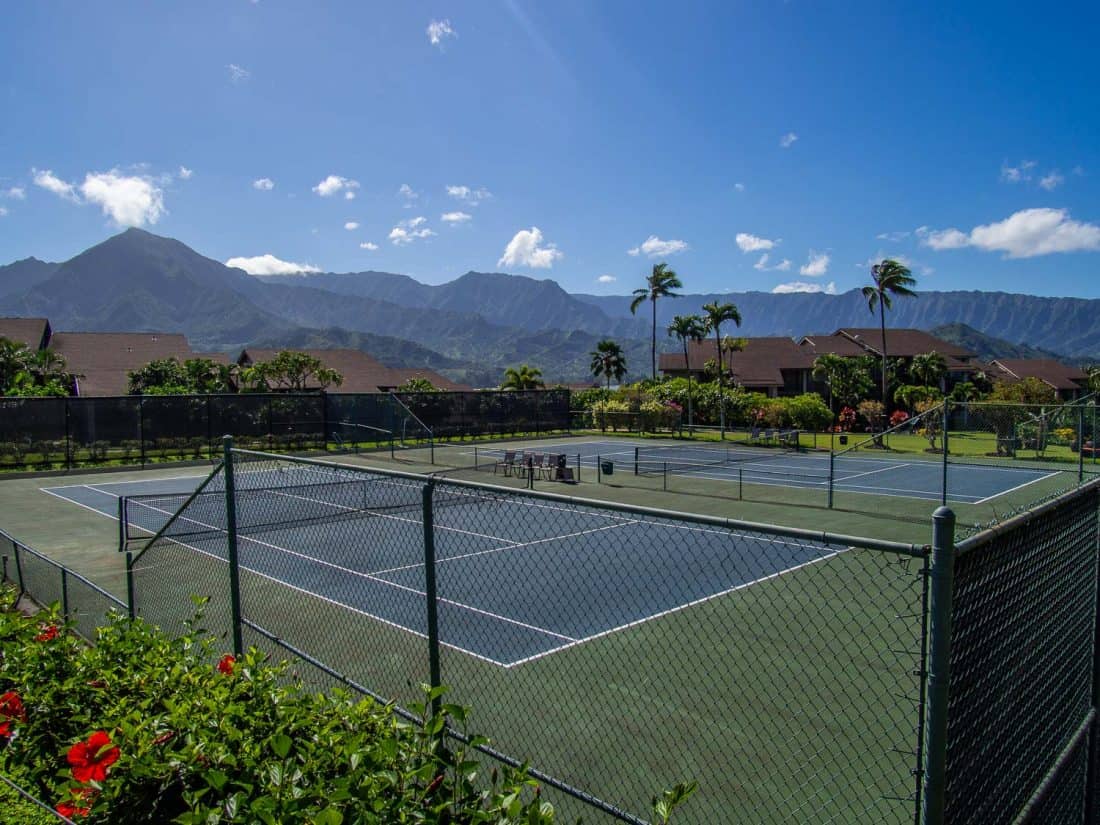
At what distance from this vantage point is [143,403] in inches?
1252

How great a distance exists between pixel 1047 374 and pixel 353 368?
269 ft

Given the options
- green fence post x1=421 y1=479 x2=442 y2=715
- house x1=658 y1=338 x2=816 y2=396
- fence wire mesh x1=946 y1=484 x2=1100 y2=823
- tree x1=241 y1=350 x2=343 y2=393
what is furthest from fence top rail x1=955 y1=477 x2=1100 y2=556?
house x1=658 y1=338 x2=816 y2=396

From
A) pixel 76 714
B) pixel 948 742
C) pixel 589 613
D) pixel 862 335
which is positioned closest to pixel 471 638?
pixel 589 613

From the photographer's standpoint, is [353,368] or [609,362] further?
[353,368]

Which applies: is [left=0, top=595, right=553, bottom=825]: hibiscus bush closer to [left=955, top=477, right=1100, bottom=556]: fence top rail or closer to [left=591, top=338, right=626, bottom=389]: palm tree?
[left=955, top=477, right=1100, bottom=556]: fence top rail

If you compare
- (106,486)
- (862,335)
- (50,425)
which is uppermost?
(862,335)

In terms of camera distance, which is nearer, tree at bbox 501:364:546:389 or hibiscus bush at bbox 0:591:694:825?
hibiscus bush at bbox 0:591:694:825

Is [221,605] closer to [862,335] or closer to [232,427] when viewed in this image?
[232,427]

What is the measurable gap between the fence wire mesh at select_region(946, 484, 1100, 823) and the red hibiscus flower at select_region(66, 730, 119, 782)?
336cm

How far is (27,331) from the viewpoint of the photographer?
2450 inches

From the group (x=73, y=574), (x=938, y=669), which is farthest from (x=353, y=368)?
(x=938, y=669)

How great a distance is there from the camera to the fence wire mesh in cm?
304

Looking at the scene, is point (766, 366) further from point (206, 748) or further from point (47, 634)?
point (206, 748)

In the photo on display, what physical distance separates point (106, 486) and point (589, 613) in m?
23.0
